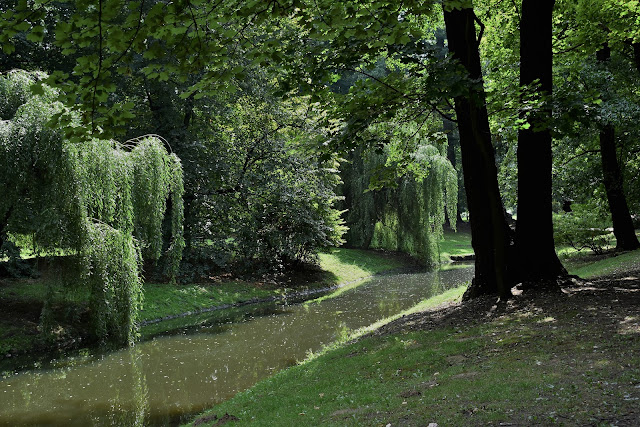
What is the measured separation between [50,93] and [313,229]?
12846mm

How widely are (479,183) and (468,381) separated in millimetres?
5496

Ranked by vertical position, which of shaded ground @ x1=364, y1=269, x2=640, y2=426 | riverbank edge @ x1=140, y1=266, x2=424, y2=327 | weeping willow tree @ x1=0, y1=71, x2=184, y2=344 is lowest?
riverbank edge @ x1=140, y1=266, x2=424, y2=327

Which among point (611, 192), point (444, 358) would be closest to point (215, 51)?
point (444, 358)

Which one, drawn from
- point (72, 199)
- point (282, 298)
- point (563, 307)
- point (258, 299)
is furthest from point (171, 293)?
point (563, 307)

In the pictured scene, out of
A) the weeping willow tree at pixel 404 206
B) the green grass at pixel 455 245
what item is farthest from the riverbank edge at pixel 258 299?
the green grass at pixel 455 245

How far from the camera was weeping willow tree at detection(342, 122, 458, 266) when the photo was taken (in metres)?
26.9

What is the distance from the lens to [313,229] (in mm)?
21891

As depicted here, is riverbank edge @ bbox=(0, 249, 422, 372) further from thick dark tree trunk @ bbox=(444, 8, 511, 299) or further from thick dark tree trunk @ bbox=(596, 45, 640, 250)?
thick dark tree trunk @ bbox=(596, 45, 640, 250)

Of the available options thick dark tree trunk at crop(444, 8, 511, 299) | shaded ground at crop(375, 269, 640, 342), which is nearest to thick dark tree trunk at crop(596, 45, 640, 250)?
shaded ground at crop(375, 269, 640, 342)

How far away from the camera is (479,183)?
9.98 m

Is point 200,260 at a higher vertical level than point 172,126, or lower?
lower

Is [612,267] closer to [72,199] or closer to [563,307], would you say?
[563,307]

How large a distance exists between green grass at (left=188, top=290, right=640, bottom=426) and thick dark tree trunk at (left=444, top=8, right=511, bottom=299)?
1626 millimetres

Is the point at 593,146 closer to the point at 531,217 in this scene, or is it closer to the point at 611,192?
the point at 611,192
